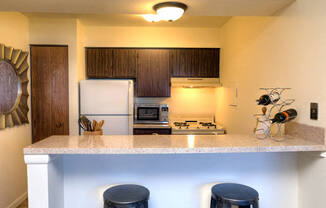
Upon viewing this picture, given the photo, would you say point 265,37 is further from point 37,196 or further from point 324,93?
point 37,196

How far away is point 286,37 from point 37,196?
2.04 metres

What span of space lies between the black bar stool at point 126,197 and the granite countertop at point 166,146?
26 cm

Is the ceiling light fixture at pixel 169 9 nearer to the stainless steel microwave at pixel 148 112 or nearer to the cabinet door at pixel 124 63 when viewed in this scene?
the cabinet door at pixel 124 63

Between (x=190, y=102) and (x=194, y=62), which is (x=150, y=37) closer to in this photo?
(x=194, y=62)

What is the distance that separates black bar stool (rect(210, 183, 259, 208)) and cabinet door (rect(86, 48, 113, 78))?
2.72 m

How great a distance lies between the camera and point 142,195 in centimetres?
131

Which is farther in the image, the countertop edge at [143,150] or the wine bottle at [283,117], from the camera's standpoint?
the wine bottle at [283,117]

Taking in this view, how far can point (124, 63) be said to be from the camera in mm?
3596

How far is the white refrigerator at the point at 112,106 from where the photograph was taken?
3227 millimetres

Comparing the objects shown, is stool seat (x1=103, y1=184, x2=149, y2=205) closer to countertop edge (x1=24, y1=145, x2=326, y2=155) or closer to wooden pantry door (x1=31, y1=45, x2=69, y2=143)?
countertop edge (x1=24, y1=145, x2=326, y2=155)

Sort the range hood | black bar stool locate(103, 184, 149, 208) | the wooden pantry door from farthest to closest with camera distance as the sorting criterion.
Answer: the range hood < the wooden pantry door < black bar stool locate(103, 184, 149, 208)

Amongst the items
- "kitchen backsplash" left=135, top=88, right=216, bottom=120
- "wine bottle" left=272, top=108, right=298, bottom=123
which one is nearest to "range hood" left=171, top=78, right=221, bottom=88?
"kitchen backsplash" left=135, top=88, right=216, bottom=120

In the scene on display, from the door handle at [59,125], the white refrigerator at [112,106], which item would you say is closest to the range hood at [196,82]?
the white refrigerator at [112,106]

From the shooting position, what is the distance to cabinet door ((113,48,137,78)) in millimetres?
3590
